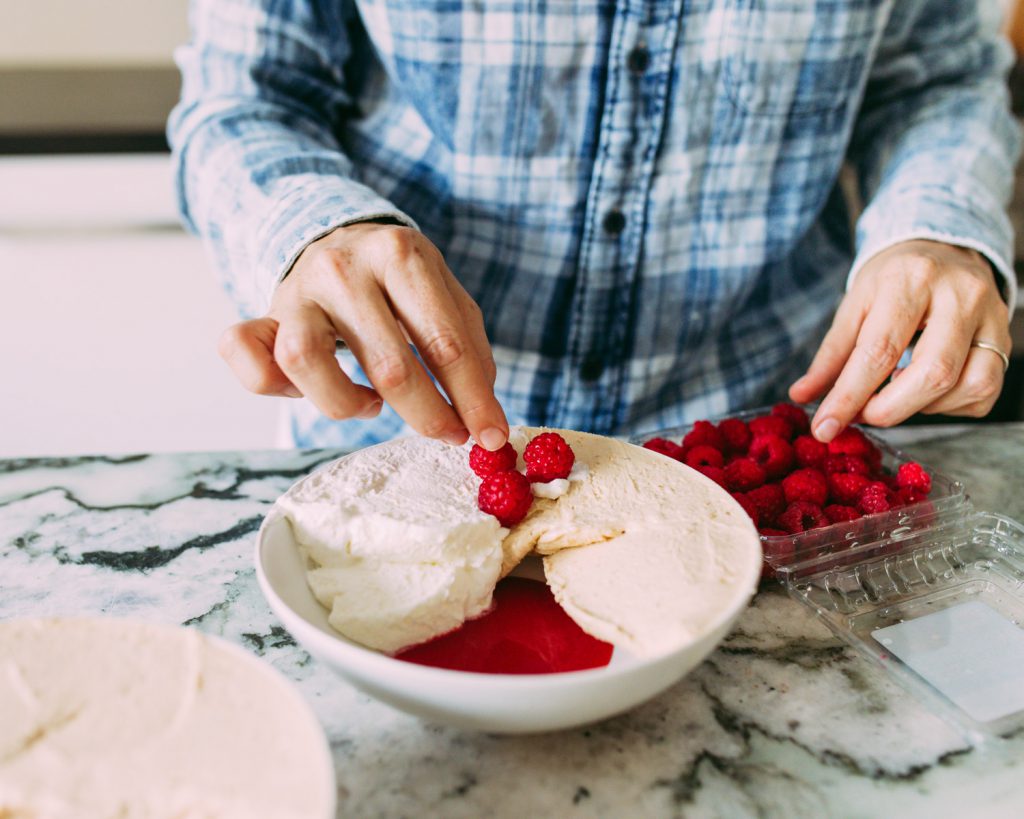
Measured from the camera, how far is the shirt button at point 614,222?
101cm

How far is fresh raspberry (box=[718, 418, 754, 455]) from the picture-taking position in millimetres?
831

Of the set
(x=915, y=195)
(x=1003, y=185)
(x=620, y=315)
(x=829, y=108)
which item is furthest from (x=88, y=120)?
(x=1003, y=185)

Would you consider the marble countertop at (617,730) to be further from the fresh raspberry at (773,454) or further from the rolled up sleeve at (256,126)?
the rolled up sleeve at (256,126)

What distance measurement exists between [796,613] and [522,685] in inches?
12.5

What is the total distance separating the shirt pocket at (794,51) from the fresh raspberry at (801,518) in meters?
0.52

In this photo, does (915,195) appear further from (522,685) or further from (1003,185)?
(522,685)

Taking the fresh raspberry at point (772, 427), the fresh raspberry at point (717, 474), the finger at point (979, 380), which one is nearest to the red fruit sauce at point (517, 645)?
the fresh raspberry at point (717, 474)

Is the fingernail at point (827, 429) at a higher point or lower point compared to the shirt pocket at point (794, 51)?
lower

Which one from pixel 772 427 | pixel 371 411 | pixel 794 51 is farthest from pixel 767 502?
pixel 794 51

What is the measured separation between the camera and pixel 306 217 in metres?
0.73

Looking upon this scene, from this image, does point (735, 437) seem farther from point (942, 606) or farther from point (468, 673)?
point (468, 673)

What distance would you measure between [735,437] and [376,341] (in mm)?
393

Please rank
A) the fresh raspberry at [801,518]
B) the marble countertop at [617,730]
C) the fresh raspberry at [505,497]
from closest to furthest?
the marble countertop at [617,730] → the fresh raspberry at [505,497] → the fresh raspberry at [801,518]

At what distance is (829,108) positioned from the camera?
1046mm
